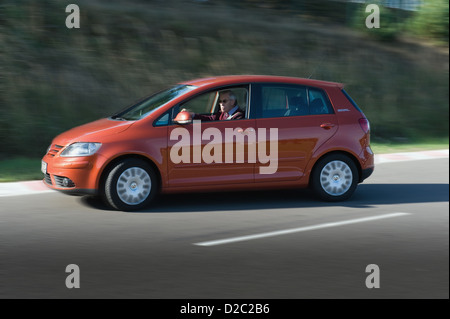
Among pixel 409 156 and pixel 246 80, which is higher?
pixel 409 156

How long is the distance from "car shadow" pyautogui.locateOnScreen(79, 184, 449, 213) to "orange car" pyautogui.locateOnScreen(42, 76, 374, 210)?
276 millimetres

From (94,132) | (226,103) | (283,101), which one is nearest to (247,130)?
(226,103)

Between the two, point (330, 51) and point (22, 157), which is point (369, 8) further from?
point (22, 157)

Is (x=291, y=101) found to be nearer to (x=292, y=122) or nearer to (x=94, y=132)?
(x=292, y=122)

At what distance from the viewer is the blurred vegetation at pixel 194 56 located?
15898 millimetres

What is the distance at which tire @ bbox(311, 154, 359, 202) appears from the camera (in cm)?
1009

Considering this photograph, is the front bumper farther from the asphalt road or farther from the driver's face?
the driver's face

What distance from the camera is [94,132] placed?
30.6 ft

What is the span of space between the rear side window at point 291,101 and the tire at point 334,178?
0.68 metres

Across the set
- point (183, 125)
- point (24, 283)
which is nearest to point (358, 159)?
point (183, 125)

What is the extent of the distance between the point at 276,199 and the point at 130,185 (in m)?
2.24

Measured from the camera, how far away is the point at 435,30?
26.3 metres

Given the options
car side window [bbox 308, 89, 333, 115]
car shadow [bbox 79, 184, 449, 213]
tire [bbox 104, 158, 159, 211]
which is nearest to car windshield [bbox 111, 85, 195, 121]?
tire [bbox 104, 158, 159, 211]

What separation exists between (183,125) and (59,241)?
7.89 feet
